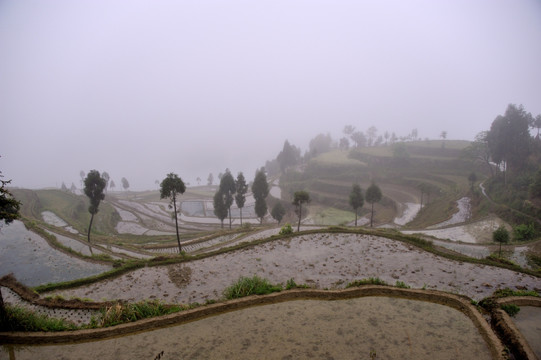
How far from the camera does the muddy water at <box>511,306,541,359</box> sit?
7895mm

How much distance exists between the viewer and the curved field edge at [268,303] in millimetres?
8734

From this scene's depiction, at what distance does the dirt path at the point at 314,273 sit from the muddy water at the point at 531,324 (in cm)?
166

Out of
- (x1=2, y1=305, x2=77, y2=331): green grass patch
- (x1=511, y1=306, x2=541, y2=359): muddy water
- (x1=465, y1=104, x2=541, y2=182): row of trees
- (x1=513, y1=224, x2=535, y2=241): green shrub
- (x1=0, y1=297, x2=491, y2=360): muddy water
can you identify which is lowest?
(x1=513, y1=224, x2=535, y2=241): green shrub

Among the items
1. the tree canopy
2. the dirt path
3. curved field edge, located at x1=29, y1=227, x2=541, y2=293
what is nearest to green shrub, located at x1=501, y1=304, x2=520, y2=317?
the dirt path

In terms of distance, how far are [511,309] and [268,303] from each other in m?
9.40

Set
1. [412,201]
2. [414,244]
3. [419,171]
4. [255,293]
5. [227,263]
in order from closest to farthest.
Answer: [255,293] < [227,263] < [414,244] < [412,201] < [419,171]

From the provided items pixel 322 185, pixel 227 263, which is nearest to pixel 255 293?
pixel 227 263

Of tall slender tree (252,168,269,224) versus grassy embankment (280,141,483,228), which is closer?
tall slender tree (252,168,269,224)

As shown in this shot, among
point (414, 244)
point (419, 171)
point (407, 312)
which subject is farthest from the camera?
point (419, 171)

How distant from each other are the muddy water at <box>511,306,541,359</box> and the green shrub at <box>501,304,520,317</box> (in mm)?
116

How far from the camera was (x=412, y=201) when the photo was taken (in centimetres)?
5131

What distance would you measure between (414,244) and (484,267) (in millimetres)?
4123

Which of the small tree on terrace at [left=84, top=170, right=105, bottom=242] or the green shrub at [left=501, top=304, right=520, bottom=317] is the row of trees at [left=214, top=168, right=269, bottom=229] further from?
the green shrub at [left=501, top=304, right=520, bottom=317]

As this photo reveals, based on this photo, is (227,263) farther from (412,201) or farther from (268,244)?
(412,201)
